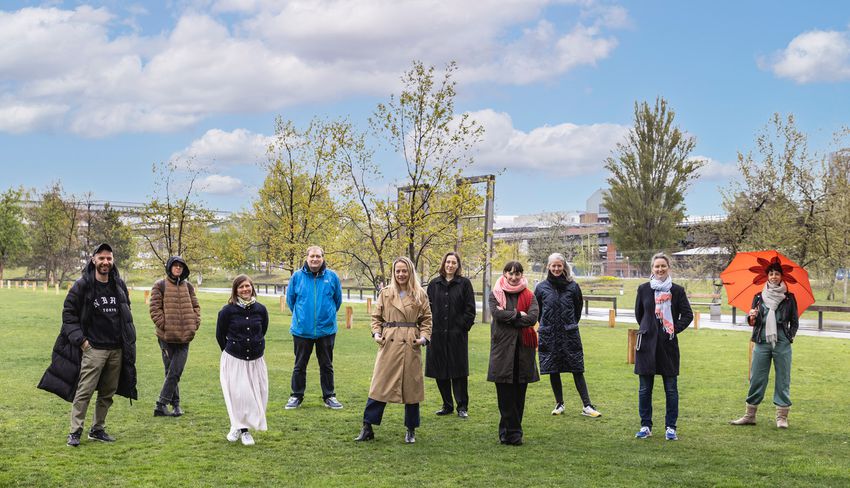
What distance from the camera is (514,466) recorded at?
24.9 ft

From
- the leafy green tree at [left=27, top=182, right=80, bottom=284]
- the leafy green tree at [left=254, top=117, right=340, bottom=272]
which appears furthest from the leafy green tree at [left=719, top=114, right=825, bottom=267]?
the leafy green tree at [left=27, top=182, right=80, bottom=284]

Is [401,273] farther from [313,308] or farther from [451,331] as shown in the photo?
[313,308]

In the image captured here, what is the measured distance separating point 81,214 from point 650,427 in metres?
70.4

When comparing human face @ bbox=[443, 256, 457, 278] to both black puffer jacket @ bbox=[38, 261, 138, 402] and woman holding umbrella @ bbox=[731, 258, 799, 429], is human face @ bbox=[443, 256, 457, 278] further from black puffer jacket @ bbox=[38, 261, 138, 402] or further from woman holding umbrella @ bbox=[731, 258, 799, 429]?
black puffer jacket @ bbox=[38, 261, 138, 402]

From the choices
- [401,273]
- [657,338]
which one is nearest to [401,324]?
[401,273]

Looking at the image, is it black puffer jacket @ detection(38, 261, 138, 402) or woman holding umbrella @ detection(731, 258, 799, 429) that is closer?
black puffer jacket @ detection(38, 261, 138, 402)

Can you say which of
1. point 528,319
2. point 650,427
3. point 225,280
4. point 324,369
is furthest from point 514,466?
point 225,280

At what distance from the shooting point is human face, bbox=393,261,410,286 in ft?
27.9

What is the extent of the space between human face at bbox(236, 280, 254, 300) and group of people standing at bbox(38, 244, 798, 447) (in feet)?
0.04

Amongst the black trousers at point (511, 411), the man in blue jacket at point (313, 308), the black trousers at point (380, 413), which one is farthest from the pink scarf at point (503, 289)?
the man in blue jacket at point (313, 308)

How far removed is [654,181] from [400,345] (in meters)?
51.1

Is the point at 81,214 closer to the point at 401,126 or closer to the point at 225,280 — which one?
the point at 225,280

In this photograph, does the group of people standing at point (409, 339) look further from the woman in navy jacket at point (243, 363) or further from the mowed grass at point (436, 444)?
the mowed grass at point (436, 444)

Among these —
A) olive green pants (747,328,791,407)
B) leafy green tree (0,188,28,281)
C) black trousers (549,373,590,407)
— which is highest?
leafy green tree (0,188,28,281)
